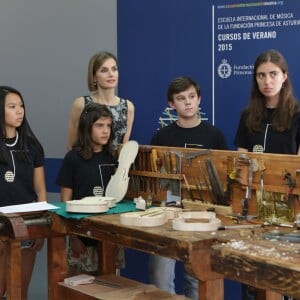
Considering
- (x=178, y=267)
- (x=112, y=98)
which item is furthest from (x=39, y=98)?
(x=178, y=267)

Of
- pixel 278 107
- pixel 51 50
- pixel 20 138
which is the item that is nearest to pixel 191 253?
pixel 278 107

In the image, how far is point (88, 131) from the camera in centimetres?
299

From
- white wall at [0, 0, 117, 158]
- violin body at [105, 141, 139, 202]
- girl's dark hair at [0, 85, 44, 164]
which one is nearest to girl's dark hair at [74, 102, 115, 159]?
violin body at [105, 141, 139, 202]

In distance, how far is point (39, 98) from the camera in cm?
448

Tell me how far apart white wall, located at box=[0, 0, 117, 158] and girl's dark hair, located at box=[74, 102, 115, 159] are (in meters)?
1.07

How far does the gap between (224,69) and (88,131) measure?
924mm

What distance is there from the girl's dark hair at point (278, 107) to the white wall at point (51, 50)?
4.75 feet

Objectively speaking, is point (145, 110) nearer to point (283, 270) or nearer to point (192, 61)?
point (192, 61)

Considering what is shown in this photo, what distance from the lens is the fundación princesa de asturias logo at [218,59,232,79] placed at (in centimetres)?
346

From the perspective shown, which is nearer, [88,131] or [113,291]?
[113,291]

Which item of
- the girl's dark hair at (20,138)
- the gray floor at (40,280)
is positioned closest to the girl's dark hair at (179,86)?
the girl's dark hair at (20,138)

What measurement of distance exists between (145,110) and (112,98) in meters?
0.52

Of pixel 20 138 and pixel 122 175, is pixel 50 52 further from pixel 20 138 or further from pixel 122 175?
pixel 122 175

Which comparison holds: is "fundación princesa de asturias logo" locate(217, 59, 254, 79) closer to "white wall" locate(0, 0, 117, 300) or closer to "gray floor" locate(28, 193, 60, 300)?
"white wall" locate(0, 0, 117, 300)
